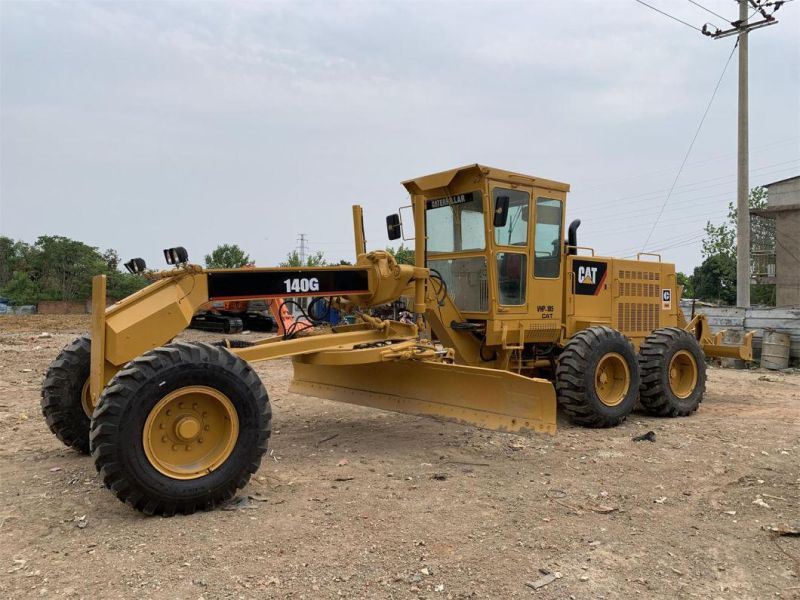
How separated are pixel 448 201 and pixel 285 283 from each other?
2657 millimetres

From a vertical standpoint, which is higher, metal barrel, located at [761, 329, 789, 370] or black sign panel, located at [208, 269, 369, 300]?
black sign panel, located at [208, 269, 369, 300]

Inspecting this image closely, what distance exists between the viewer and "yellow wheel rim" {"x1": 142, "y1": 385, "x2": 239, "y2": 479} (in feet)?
13.5

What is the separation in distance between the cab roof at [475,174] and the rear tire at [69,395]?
4012 millimetres

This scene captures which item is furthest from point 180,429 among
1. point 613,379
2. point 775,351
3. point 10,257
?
point 10,257

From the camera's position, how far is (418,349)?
6.08 metres

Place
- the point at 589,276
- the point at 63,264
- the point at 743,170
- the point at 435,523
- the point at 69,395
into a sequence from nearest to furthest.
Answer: the point at 435,523 → the point at 69,395 → the point at 589,276 → the point at 743,170 → the point at 63,264

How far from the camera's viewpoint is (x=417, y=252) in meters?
7.52

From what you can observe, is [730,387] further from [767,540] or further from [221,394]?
[221,394]

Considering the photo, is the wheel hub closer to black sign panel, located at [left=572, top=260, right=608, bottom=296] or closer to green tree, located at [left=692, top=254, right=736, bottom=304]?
black sign panel, located at [left=572, top=260, right=608, bottom=296]

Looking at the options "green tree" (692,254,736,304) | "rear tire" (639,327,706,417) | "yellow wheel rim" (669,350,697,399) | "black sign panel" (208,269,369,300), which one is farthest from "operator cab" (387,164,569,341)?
"green tree" (692,254,736,304)

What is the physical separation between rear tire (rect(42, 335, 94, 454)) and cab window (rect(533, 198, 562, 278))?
4.74 m

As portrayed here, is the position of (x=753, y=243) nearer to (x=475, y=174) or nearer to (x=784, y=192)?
(x=784, y=192)

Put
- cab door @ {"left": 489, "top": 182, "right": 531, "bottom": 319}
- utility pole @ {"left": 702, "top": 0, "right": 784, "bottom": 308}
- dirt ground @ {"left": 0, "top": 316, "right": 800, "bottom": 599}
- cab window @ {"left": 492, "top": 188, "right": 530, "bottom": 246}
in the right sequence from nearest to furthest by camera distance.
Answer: dirt ground @ {"left": 0, "top": 316, "right": 800, "bottom": 599}
cab door @ {"left": 489, "top": 182, "right": 531, "bottom": 319}
cab window @ {"left": 492, "top": 188, "right": 530, "bottom": 246}
utility pole @ {"left": 702, "top": 0, "right": 784, "bottom": 308}

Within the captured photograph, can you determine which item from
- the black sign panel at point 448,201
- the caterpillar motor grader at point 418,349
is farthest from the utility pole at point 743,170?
the black sign panel at point 448,201
